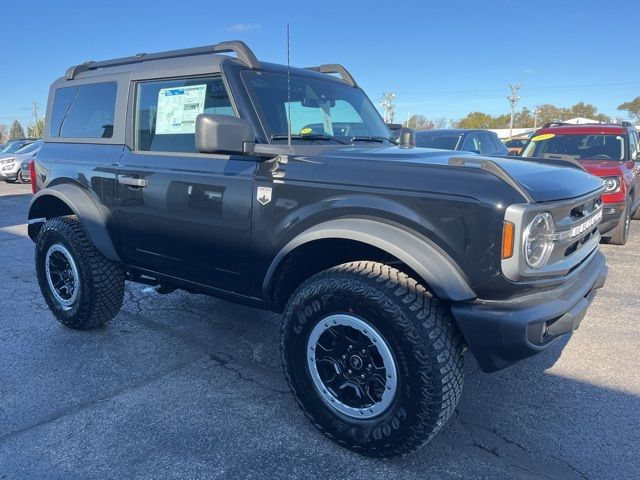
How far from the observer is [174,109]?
11.0ft

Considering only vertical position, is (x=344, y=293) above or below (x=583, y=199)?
below

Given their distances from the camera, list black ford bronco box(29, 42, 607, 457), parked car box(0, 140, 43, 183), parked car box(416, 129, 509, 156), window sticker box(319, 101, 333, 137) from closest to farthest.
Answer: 1. black ford bronco box(29, 42, 607, 457)
2. window sticker box(319, 101, 333, 137)
3. parked car box(416, 129, 509, 156)
4. parked car box(0, 140, 43, 183)

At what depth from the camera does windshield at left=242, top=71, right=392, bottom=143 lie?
306 cm

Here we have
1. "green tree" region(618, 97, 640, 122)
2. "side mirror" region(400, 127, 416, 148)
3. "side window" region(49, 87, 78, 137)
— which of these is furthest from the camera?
"green tree" region(618, 97, 640, 122)

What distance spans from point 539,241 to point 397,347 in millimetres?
789

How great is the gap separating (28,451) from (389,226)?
2.13m

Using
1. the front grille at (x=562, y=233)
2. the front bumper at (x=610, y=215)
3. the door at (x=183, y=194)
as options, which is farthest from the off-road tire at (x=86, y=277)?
the front bumper at (x=610, y=215)

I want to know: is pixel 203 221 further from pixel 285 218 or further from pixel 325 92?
pixel 325 92

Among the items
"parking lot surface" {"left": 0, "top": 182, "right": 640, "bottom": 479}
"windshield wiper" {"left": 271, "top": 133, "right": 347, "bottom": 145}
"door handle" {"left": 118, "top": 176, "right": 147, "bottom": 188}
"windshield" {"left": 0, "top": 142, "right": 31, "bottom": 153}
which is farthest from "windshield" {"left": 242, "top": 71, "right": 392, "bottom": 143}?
"windshield" {"left": 0, "top": 142, "right": 31, "bottom": 153}

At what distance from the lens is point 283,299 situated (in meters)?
2.99

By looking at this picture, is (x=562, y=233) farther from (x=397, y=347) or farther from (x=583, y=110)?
(x=583, y=110)

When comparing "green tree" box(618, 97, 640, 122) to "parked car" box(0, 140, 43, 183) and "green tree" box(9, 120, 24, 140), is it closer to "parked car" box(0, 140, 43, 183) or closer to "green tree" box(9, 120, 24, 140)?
"parked car" box(0, 140, 43, 183)

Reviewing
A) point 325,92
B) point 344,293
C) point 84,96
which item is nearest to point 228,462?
point 344,293

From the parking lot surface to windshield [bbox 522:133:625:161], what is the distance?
13.2ft
